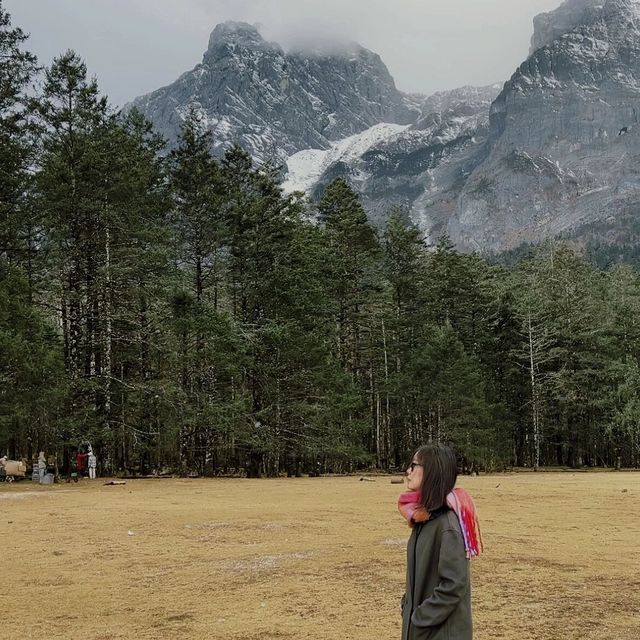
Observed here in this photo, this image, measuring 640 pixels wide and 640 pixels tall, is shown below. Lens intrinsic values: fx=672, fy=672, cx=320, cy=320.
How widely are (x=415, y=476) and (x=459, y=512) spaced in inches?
10.4

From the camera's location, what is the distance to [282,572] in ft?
26.4

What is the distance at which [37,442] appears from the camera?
3550 centimetres

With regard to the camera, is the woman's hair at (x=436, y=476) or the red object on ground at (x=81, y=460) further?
the red object on ground at (x=81, y=460)

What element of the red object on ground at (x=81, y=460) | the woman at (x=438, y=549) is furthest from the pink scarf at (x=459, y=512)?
the red object on ground at (x=81, y=460)

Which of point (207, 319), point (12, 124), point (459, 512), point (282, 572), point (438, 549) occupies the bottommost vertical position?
point (282, 572)

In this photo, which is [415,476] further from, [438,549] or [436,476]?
[438,549]

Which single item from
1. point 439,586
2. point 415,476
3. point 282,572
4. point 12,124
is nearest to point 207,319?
point 12,124

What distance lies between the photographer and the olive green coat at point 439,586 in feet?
10.0

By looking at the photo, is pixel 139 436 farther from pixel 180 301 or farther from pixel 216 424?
pixel 180 301

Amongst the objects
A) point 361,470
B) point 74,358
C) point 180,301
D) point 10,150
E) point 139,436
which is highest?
point 10,150

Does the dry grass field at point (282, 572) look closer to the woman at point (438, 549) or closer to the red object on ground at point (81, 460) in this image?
the woman at point (438, 549)

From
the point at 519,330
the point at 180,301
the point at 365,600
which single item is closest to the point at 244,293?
the point at 180,301

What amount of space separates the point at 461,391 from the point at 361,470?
765 centimetres

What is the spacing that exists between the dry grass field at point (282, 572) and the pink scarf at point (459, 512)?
284 centimetres
